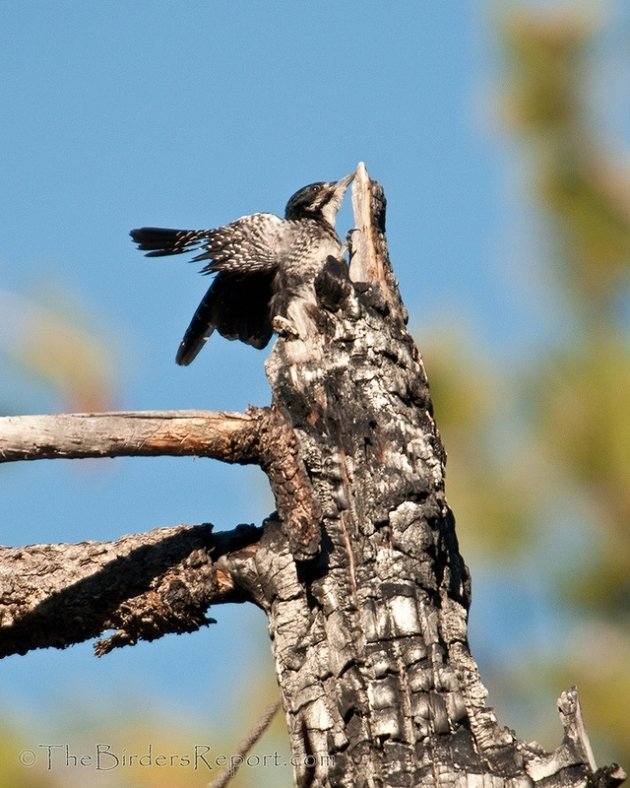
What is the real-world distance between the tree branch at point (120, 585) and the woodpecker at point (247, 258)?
1191 mm

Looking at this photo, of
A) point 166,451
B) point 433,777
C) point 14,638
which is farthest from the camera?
point 14,638

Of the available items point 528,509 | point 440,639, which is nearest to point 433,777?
point 440,639

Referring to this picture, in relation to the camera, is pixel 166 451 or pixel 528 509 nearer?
pixel 166 451

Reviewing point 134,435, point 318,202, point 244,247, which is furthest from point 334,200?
point 134,435

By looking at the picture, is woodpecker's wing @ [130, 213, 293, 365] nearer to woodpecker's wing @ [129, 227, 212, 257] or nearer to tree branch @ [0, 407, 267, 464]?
woodpecker's wing @ [129, 227, 212, 257]

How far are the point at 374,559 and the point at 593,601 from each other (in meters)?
1.61

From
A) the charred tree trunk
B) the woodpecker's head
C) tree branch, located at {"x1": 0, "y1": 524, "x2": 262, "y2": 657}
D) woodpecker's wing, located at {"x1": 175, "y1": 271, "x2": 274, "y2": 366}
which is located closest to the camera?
the charred tree trunk

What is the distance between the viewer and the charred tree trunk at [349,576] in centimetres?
248

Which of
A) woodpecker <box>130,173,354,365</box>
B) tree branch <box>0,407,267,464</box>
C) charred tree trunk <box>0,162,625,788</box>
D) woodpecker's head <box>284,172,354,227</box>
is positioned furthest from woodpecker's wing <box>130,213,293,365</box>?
tree branch <box>0,407,267,464</box>

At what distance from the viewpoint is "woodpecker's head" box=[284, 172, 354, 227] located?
A: 4742 mm

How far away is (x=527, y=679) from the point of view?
4031 mm

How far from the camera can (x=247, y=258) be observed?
428 centimetres

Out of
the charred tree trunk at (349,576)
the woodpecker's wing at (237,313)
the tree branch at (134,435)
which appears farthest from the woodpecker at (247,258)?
the tree branch at (134,435)

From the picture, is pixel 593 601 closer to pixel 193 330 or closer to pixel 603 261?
pixel 603 261
